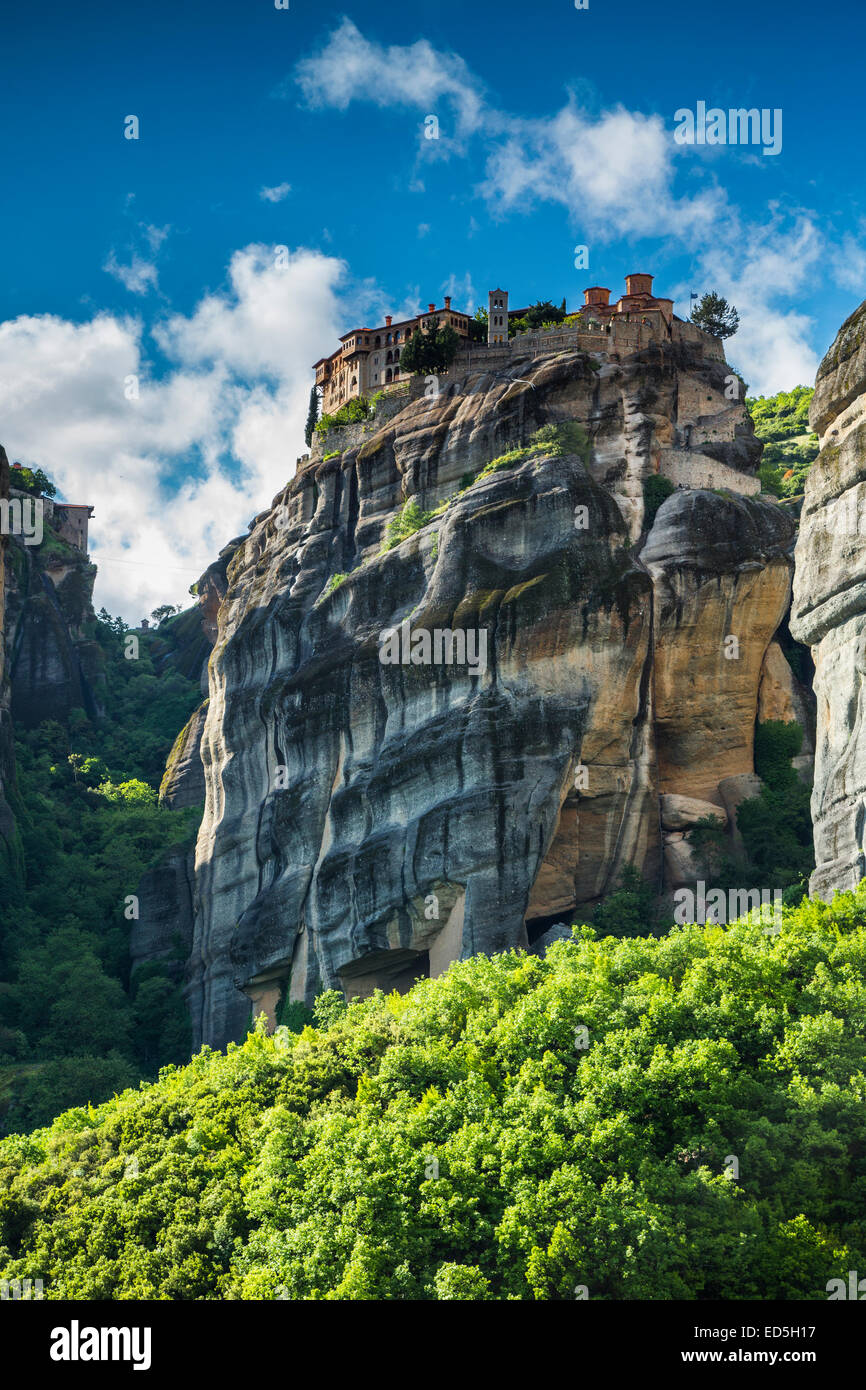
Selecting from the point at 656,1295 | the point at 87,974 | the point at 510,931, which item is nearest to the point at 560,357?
the point at 510,931

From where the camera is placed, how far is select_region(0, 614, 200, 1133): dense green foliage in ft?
195

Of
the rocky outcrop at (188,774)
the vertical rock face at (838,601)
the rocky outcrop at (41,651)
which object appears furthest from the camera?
the rocky outcrop at (41,651)

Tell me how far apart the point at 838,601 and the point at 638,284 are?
37.6 metres

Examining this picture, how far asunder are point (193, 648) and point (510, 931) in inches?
2189

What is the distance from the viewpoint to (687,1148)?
30.2 meters

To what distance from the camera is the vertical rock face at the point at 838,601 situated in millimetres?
36281

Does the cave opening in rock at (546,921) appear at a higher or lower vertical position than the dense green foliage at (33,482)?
lower

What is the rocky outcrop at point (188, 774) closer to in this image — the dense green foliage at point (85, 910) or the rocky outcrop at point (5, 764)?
the dense green foliage at point (85, 910)

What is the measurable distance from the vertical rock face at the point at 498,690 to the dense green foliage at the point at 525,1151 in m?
14.5

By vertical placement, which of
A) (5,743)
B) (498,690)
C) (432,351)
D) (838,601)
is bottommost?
(838,601)

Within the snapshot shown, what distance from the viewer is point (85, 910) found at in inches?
2864

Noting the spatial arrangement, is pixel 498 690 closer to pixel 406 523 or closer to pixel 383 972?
pixel 383 972

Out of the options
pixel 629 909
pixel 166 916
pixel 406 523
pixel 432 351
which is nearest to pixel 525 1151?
pixel 629 909

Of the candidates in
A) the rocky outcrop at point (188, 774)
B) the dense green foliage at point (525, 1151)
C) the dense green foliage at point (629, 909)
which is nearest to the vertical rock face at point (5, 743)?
the rocky outcrop at point (188, 774)
